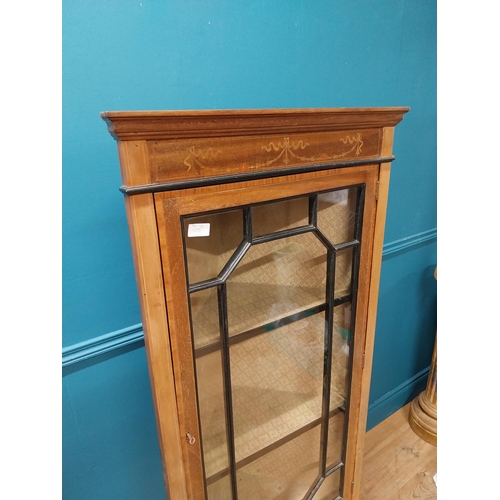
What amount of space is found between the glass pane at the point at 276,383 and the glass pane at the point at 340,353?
1.1 inches

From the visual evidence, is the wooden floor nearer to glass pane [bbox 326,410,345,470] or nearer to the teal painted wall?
glass pane [bbox 326,410,345,470]

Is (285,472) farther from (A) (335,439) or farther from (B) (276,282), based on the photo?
(B) (276,282)

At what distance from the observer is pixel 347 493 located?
2.67ft

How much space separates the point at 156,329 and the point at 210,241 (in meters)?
0.13

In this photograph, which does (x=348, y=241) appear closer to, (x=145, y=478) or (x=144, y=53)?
(x=144, y=53)

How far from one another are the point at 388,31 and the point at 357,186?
0.60m

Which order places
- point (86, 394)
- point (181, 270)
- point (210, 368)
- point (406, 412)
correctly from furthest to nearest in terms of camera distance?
point (406, 412) < point (86, 394) < point (210, 368) < point (181, 270)

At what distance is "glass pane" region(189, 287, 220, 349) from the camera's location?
513mm

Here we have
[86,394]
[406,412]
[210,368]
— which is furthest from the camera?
[406,412]

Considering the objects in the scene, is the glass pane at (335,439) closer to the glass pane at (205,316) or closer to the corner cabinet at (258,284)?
the corner cabinet at (258,284)

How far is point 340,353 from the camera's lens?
712mm

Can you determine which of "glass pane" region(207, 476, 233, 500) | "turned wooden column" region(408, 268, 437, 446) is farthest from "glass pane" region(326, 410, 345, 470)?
"turned wooden column" region(408, 268, 437, 446)

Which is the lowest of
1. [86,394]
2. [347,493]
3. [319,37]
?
[347,493]
